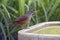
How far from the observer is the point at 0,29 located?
325 centimetres

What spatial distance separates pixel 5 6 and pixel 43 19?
69 centimetres

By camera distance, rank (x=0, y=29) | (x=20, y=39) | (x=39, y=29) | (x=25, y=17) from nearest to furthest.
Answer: (x=20, y=39) → (x=39, y=29) → (x=25, y=17) → (x=0, y=29)

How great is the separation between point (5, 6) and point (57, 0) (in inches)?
36.3

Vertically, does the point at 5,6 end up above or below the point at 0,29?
above

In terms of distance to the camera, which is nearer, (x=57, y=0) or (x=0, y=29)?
(x=0, y=29)

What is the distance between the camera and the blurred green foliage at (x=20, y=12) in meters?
3.24

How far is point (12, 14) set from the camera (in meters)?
3.39

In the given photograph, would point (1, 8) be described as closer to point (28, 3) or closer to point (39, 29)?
point (28, 3)

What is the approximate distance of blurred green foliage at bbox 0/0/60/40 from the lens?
324 centimetres

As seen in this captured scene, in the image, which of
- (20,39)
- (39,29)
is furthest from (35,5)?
(20,39)

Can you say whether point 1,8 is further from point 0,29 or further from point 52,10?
point 52,10

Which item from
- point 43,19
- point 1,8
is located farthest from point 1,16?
point 43,19

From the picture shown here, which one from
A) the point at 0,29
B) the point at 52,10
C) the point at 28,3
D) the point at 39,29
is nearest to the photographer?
the point at 39,29

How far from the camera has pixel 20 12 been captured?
3.33m
